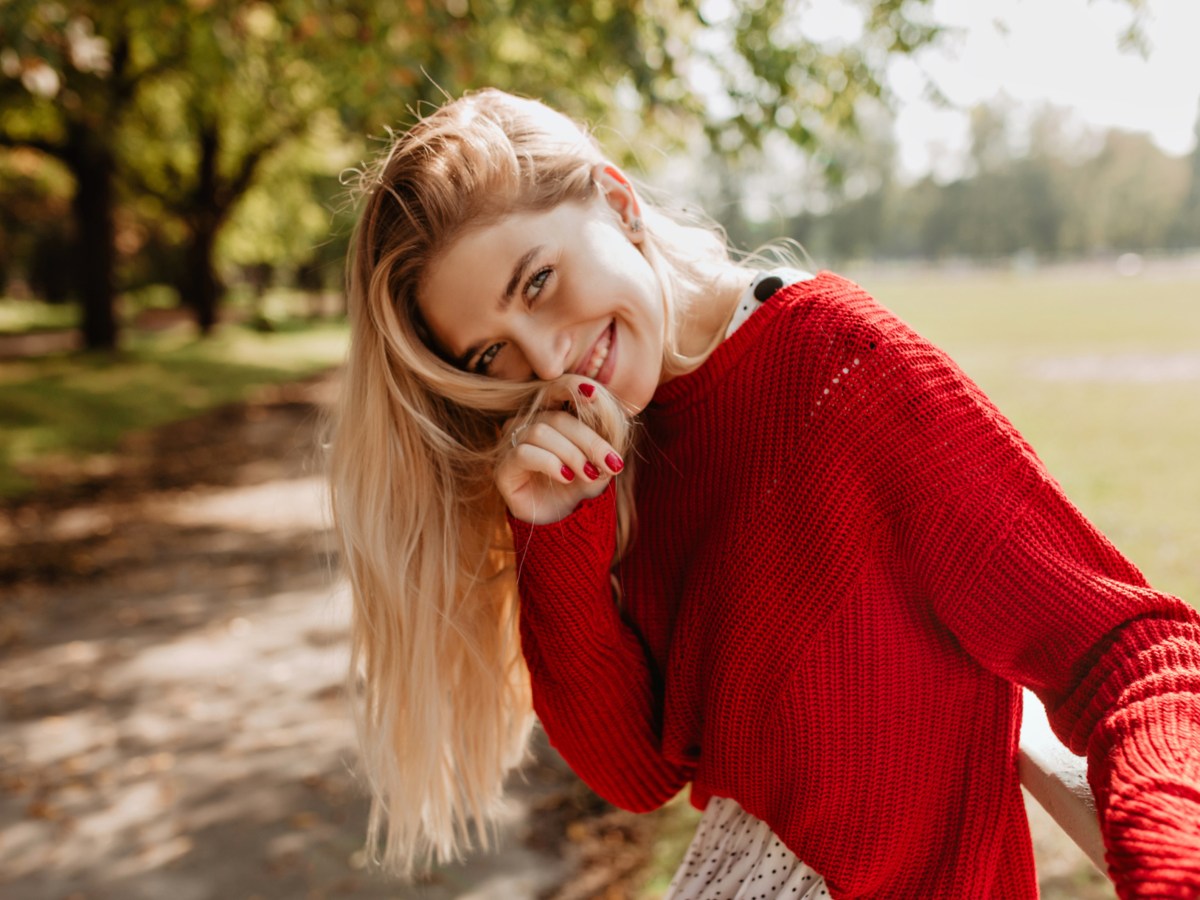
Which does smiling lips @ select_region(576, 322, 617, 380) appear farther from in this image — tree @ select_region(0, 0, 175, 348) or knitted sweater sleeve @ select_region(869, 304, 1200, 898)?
tree @ select_region(0, 0, 175, 348)

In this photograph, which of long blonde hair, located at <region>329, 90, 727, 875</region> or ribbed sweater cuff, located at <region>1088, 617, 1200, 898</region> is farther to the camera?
long blonde hair, located at <region>329, 90, 727, 875</region>

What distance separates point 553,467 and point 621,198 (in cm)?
54

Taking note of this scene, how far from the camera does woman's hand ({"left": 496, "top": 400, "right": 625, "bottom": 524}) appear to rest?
1547 millimetres

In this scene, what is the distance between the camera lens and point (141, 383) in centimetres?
1608

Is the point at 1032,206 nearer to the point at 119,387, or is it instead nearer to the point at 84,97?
the point at 119,387

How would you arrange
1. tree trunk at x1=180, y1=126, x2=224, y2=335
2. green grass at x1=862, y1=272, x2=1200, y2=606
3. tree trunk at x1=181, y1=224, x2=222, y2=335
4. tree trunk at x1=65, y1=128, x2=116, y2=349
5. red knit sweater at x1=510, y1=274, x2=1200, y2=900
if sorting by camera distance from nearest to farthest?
red knit sweater at x1=510, y1=274, x2=1200, y2=900 < green grass at x1=862, y1=272, x2=1200, y2=606 < tree trunk at x1=65, y1=128, x2=116, y2=349 < tree trunk at x1=180, y1=126, x2=224, y2=335 < tree trunk at x1=181, y1=224, x2=222, y2=335

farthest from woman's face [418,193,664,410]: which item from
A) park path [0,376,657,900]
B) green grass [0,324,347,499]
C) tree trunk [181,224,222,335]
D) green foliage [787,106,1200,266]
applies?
green foliage [787,106,1200,266]

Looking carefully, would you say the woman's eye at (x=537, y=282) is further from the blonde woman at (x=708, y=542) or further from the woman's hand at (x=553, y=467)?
the woman's hand at (x=553, y=467)

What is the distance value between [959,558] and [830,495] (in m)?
0.21

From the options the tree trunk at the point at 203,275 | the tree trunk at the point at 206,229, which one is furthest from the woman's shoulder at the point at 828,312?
the tree trunk at the point at 203,275

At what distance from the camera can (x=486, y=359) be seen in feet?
5.74

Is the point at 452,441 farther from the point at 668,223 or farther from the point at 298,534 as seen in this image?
the point at 298,534

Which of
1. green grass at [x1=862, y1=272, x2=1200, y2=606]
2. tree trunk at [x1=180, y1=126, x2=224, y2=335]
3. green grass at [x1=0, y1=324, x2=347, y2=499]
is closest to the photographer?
green grass at [x1=862, y1=272, x2=1200, y2=606]

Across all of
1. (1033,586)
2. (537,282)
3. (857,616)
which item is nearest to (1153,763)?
(1033,586)
